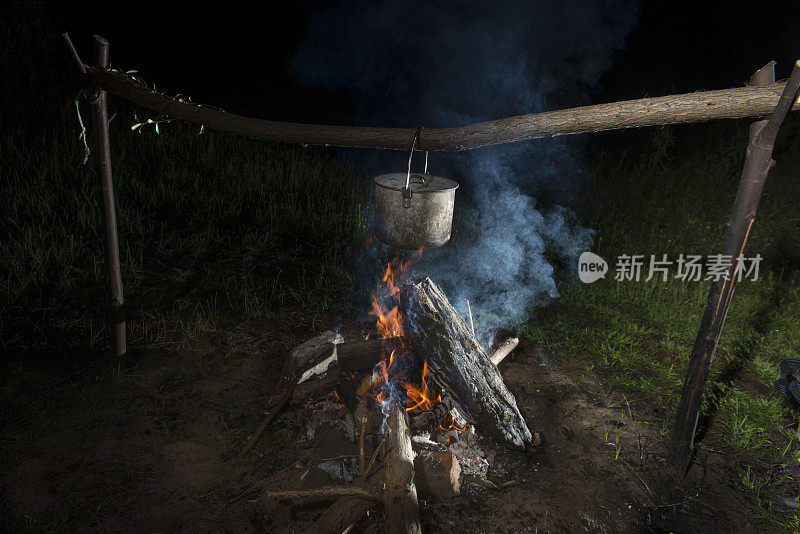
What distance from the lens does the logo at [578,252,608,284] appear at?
5711mm

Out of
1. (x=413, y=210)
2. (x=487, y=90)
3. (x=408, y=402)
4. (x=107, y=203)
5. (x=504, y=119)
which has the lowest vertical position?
(x=408, y=402)

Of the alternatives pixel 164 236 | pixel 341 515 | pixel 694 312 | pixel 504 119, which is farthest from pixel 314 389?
pixel 694 312

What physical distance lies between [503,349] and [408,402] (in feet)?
3.96

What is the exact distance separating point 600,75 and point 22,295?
474 inches

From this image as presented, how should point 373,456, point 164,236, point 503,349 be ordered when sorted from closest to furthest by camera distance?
1. point 373,456
2. point 503,349
3. point 164,236

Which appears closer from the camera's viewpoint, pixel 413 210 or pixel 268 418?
pixel 413 210

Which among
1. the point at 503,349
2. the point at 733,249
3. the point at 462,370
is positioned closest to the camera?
the point at 733,249

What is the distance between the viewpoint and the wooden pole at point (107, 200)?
299cm

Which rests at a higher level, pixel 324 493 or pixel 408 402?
pixel 408 402

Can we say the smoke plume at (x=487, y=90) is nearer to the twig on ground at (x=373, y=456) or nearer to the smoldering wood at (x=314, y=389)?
the smoldering wood at (x=314, y=389)

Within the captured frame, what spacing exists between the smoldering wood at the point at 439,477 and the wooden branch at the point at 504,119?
76.6 inches

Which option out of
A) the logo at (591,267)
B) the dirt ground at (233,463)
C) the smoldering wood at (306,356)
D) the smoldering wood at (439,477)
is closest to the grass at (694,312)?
the logo at (591,267)

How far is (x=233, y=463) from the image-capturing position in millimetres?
2838

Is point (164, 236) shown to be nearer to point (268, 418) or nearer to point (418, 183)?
point (268, 418)
